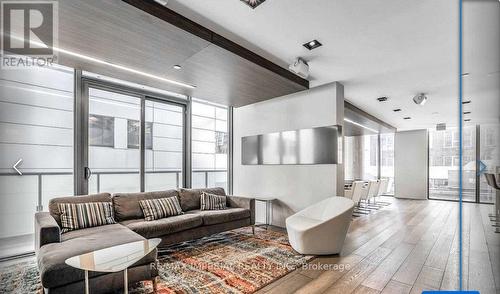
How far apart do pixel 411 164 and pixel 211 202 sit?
7.78 meters

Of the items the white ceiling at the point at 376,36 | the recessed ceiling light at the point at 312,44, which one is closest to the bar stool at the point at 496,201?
the white ceiling at the point at 376,36

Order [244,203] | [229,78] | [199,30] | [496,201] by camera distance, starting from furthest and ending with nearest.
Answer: [244,203] → [229,78] → [199,30] → [496,201]

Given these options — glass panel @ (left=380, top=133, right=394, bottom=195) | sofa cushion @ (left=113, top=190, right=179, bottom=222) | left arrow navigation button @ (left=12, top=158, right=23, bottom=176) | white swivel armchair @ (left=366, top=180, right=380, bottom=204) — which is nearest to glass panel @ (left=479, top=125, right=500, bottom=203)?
sofa cushion @ (left=113, top=190, right=179, bottom=222)

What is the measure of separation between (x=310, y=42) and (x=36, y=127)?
Result: 362cm

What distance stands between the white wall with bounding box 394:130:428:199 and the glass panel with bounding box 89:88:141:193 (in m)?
8.62

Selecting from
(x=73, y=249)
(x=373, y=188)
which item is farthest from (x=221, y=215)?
(x=373, y=188)

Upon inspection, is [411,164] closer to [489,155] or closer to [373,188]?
[373,188]

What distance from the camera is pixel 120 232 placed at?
2572 mm

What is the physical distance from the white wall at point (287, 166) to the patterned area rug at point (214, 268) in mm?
962

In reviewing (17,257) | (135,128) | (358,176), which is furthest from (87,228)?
(358,176)

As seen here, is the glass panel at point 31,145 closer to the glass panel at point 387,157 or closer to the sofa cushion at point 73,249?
the sofa cushion at point 73,249

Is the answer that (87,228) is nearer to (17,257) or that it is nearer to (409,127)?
(17,257)

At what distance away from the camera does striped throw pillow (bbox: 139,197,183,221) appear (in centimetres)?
326

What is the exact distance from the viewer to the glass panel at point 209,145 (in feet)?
16.3
